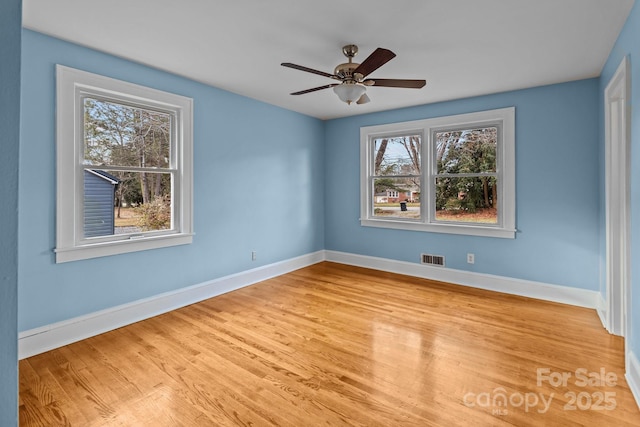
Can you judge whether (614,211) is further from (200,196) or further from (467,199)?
(200,196)

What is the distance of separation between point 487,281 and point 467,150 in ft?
5.83

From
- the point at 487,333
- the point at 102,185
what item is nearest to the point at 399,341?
the point at 487,333

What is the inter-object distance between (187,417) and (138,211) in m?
2.18

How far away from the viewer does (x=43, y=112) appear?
256 centimetres

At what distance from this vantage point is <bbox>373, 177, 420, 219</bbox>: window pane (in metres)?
4.90

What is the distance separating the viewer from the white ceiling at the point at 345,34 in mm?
2230

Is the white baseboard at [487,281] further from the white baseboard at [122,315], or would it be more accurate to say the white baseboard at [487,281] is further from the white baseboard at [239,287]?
the white baseboard at [122,315]

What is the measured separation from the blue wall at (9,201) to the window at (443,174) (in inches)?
177

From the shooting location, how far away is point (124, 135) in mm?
3156

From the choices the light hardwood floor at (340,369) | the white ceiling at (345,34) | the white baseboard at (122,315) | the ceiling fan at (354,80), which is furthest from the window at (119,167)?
the ceiling fan at (354,80)

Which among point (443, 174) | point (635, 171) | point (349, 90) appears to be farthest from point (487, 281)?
point (349, 90)

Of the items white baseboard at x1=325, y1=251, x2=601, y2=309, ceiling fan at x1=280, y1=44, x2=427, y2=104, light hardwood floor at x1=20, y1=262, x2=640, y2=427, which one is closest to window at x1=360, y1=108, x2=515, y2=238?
white baseboard at x1=325, y1=251, x2=601, y2=309

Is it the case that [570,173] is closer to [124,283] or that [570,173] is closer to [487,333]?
[487,333]

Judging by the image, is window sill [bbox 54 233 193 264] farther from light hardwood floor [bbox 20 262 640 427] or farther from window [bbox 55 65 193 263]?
light hardwood floor [bbox 20 262 640 427]
